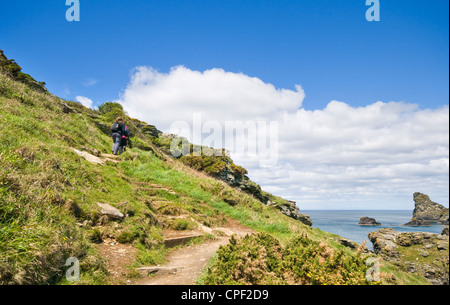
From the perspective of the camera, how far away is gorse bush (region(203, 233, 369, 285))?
5090mm

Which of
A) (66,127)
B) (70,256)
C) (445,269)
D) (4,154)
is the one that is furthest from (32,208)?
(445,269)

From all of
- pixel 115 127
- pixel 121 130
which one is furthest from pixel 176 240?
pixel 121 130

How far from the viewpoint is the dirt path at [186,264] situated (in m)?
5.91

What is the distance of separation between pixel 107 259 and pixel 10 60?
2298 cm

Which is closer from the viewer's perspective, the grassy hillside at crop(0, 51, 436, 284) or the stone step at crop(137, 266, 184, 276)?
the grassy hillside at crop(0, 51, 436, 284)

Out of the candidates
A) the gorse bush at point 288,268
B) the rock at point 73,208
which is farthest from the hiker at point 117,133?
the gorse bush at point 288,268

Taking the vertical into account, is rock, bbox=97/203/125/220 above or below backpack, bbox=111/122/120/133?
below

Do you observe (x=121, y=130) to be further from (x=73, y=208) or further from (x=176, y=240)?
(x=73, y=208)

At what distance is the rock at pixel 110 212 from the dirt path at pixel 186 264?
229cm

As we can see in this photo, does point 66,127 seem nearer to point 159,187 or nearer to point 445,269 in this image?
point 159,187

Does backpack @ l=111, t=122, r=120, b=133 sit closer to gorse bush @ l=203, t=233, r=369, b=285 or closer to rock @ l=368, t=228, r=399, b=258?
gorse bush @ l=203, t=233, r=369, b=285

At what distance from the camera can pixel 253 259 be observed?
5.64 metres

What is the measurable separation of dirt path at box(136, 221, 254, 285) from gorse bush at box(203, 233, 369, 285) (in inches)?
33.9

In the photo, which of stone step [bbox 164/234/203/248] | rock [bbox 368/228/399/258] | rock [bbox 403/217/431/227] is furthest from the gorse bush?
rock [bbox 403/217/431/227]
